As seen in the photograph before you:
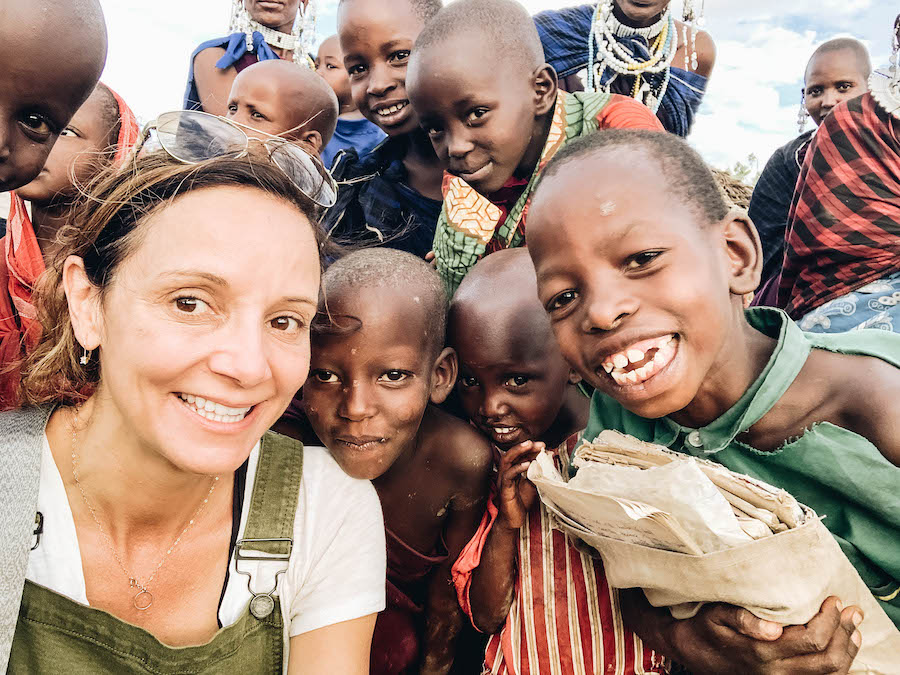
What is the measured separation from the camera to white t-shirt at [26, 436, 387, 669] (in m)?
1.37

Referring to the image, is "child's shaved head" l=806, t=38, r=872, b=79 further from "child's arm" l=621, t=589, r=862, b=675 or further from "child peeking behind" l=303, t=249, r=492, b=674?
"child's arm" l=621, t=589, r=862, b=675

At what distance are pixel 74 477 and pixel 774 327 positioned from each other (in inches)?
66.7

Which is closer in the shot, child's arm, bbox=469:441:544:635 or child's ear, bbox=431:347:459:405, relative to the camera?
child's arm, bbox=469:441:544:635

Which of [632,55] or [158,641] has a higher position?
[632,55]

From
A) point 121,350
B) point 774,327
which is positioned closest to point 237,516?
point 121,350

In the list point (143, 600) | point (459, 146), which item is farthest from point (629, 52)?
point (143, 600)

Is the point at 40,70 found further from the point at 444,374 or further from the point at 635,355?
the point at 635,355

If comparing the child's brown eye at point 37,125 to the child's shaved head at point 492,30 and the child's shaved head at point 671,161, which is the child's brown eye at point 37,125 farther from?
the child's shaved head at point 492,30

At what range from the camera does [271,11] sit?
15.1 feet

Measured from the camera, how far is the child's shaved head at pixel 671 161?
5.33ft

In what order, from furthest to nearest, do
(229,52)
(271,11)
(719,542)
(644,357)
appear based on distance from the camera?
(271,11), (229,52), (644,357), (719,542)

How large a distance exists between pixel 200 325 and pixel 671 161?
45.1 inches

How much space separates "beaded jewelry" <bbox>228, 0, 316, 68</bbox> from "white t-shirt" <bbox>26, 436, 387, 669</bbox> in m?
3.66

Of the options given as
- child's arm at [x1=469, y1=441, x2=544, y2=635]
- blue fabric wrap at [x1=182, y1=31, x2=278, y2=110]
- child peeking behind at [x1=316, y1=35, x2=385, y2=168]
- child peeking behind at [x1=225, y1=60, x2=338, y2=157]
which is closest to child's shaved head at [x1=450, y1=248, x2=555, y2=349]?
child's arm at [x1=469, y1=441, x2=544, y2=635]
